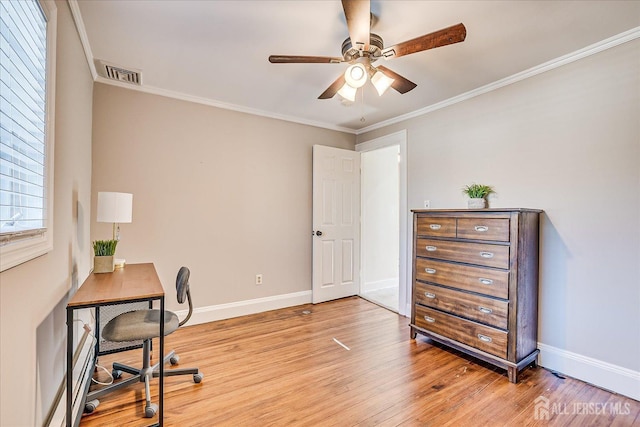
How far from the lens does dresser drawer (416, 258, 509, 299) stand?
2.27m

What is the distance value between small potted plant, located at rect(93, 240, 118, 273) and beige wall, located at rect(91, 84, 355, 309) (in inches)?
27.5

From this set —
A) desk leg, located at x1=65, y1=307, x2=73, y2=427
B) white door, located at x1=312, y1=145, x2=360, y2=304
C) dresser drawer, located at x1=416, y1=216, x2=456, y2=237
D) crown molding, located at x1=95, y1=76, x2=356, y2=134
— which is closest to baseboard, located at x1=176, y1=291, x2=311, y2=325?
white door, located at x1=312, y1=145, x2=360, y2=304

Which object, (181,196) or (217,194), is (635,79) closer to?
(217,194)

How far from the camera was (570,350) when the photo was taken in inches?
90.0

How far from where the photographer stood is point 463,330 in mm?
2484

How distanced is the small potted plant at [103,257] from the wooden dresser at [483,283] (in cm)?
259

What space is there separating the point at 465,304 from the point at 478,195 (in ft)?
3.26

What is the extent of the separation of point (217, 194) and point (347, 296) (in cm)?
227

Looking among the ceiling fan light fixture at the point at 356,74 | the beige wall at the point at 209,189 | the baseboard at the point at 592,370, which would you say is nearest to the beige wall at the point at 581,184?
the baseboard at the point at 592,370

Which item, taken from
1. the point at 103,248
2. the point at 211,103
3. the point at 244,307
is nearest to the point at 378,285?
the point at 244,307

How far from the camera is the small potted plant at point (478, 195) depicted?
2.73 m

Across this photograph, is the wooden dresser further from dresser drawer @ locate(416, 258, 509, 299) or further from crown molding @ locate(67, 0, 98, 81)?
crown molding @ locate(67, 0, 98, 81)

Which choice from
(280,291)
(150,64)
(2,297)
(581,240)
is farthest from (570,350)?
(150,64)

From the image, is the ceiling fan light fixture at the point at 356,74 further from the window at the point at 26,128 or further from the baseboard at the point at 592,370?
the baseboard at the point at 592,370
